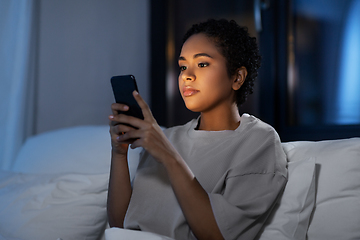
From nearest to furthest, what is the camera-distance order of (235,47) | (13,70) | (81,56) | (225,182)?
(225,182) → (235,47) → (13,70) → (81,56)

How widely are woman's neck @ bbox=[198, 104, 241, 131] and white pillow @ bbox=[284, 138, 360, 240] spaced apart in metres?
0.20

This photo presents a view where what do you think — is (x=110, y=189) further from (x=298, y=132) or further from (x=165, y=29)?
(x=165, y=29)

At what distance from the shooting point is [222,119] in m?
0.89

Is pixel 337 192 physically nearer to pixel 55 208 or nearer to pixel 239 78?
pixel 239 78

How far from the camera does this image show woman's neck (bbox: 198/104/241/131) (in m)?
0.89

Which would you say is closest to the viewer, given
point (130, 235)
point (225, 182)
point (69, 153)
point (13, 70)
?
point (130, 235)

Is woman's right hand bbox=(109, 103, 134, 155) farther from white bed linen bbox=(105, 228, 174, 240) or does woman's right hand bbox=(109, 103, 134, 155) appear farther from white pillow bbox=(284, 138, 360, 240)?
white pillow bbox=(284, 138, 360, 240)

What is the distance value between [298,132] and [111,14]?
4.27 ft

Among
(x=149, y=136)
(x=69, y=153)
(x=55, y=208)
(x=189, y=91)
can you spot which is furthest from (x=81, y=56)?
(x=149, y=136)

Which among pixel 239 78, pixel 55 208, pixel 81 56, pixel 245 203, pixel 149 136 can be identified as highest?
pixel 81 56

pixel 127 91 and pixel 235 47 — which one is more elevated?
pixel 235 47

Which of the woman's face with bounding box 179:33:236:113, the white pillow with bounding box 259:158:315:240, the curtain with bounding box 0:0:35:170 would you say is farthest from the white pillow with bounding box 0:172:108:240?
the curtain with bounding box 0:0:35:170

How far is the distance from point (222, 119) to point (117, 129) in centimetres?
30

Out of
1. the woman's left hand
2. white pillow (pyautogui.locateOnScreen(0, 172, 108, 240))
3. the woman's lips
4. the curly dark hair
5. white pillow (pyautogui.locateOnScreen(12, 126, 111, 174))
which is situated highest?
the curly dark hair
